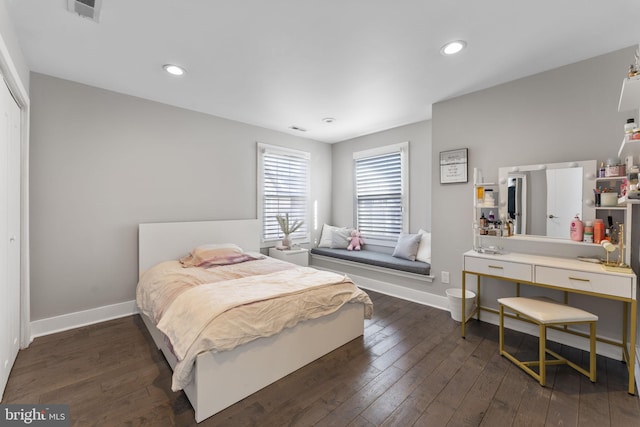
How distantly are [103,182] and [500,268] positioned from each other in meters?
3.99

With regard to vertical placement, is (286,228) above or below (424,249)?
above

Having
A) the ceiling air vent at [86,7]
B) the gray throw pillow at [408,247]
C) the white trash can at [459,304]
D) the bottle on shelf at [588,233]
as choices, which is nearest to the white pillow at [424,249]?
the gray throw pillow at [408,247]

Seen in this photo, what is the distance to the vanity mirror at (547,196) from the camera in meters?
2.36

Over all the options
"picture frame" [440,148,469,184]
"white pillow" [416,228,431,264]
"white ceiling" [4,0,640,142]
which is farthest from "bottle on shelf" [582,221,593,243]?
"white pillow" [416,228,431,264]

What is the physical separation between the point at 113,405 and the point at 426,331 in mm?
→ 2544

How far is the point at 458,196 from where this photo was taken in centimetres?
314

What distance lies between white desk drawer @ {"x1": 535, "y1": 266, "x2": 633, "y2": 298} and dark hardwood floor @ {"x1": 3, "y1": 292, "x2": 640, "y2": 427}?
0.63 meters

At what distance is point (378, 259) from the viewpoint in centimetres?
389

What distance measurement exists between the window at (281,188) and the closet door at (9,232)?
2.54 metres

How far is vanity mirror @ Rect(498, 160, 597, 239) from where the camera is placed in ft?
7.75

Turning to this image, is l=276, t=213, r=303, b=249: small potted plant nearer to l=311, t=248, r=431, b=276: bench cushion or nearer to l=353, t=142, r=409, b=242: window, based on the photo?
l=311, t=248, r=431, b=276: bench cushion

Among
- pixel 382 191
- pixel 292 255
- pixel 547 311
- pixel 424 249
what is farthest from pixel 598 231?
pixel 292 255

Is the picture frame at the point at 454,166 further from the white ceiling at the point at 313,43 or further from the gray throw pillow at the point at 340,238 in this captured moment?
the gray throw pillow at the point at 340,238

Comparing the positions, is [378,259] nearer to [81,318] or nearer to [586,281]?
[586,281]
